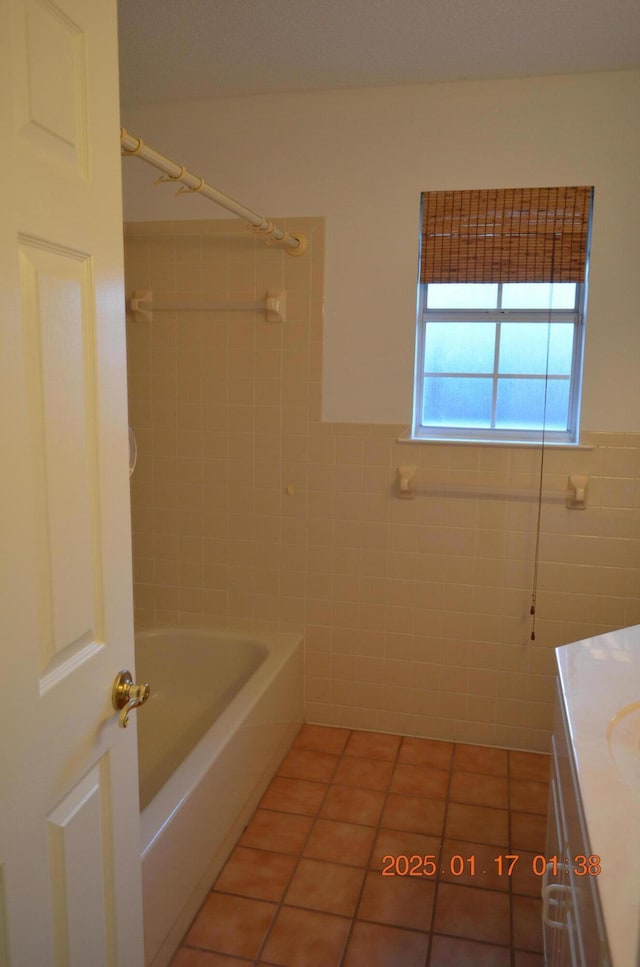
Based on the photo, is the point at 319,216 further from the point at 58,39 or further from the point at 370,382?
the point at 58,39

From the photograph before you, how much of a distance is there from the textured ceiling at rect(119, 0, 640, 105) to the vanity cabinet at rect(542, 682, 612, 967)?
1.97m

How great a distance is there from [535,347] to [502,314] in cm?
19

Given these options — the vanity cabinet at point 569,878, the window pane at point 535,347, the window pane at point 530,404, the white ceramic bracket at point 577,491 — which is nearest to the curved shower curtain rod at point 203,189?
the window pane at point 535,347

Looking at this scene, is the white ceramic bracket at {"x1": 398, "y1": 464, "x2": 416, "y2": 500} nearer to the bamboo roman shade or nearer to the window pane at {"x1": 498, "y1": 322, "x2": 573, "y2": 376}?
the window pane at {"x1": 498, "y1": 322, "x2": 573, "y2": 376}

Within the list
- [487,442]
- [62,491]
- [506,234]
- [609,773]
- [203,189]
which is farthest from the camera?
[487,442]

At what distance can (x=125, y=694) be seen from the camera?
1317mm

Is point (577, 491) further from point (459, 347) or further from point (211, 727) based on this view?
point (211, 727)

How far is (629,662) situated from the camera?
5.60ft

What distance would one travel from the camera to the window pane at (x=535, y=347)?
2836mm

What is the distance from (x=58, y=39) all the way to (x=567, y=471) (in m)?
2.28

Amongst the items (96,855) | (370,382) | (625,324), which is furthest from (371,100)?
(96,855)

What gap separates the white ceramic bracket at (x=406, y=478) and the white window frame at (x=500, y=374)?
131mm

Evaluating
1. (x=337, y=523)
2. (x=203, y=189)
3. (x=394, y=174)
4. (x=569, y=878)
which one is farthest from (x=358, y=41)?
(x=569, y=878)

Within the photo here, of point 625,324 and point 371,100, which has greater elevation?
point 371,100
